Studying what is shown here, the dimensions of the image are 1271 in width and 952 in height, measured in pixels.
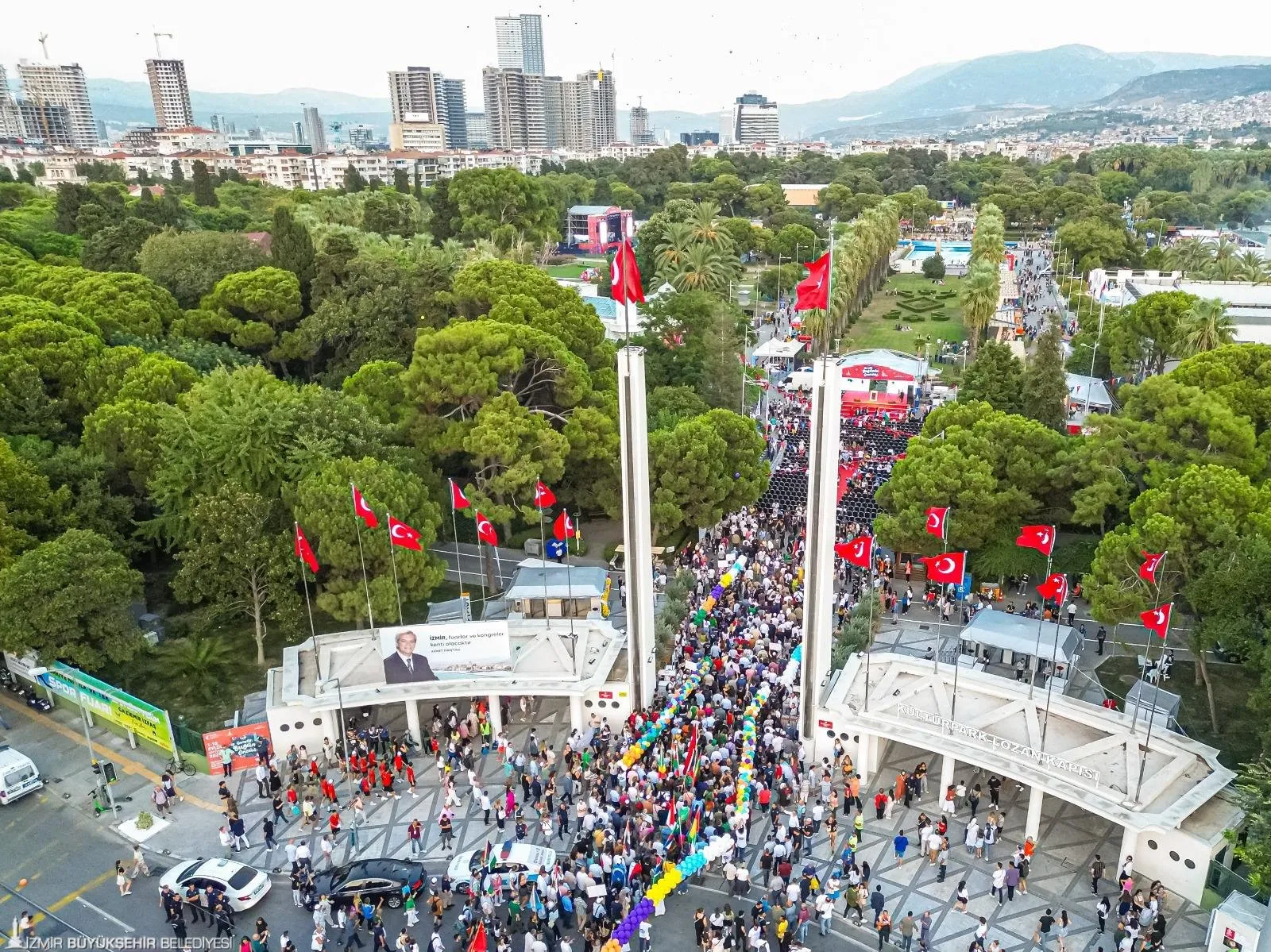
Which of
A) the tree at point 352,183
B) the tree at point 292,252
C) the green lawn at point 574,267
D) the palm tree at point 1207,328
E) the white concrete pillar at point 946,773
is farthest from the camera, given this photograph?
the green lawn at point 574,267

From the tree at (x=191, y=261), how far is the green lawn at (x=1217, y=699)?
156 ft

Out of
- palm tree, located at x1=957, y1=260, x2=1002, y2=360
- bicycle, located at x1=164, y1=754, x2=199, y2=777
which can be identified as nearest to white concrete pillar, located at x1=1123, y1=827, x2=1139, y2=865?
bicycle, located at x1=164, y1=754, x2=199, y2=777

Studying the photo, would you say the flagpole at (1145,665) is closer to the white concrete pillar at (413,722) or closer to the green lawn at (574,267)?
the white concrete pillar at (413,722)

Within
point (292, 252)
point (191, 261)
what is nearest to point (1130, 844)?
point (292, 252)

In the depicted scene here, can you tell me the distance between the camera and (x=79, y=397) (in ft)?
122

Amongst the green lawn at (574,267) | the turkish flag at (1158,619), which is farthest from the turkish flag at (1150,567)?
the green lawn at (574,267)

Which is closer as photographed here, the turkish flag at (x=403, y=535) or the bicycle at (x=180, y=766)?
the bicycle at (x=180, y=766)

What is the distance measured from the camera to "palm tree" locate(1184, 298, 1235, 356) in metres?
44.0

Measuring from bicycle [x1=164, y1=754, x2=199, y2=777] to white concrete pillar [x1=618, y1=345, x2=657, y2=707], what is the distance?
39.2 ft

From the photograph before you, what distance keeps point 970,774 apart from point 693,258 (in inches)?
2149

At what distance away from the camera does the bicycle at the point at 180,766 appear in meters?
24.5

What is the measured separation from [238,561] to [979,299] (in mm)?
A: 48497

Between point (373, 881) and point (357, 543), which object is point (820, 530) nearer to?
point (373, 881)

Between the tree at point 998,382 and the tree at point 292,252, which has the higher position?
the tree at point 292,252
